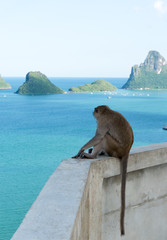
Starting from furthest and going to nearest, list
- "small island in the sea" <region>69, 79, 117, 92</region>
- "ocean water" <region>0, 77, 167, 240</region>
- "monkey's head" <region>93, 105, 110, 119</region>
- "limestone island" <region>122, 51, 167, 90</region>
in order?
"limestone island" <region>122, 51, 167, 90</region>
"small island in the sea" <region>69, 79, 117, 92</region>
"ocean water" <region>0, 77, 167, 240</region>
"monkey's head" <region>93, 105, 110, 119</region>

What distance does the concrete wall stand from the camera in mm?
1451

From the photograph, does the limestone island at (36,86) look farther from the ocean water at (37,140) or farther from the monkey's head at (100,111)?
the monkey's head at (100,111)

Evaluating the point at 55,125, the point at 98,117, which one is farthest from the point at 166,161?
the point at 55,125

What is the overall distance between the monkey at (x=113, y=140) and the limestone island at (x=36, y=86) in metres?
98.0

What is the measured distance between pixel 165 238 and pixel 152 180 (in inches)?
24.4

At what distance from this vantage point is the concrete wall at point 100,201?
145 centimetres

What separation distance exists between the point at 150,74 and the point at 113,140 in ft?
423

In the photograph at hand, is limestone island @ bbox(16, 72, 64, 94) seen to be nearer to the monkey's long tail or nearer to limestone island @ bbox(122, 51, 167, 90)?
limestone island @ bbox(122, 51, 167, 90)

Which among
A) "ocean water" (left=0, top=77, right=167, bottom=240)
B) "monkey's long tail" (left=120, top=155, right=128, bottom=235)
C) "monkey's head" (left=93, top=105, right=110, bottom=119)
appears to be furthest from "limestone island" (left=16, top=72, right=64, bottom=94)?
"monkey's long tail" (left=120, top=155, right=128, bottom=235)

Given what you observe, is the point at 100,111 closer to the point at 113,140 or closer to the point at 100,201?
the point at 113,140

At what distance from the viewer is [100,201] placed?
8.13ft

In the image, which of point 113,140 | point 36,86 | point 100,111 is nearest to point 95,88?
point 36,86

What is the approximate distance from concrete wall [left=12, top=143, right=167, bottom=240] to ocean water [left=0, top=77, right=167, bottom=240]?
17.8 meters

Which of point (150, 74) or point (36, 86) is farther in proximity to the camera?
point (150, 74)
